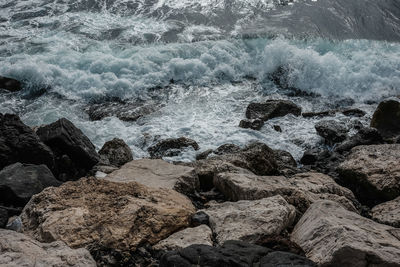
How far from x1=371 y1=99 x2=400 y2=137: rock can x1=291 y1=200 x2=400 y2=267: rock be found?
522 centimetres

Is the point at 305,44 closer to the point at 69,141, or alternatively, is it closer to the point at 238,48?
the point at 238,48

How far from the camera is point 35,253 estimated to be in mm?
3064

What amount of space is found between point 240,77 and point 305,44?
2.71m

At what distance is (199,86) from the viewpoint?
11.0 m

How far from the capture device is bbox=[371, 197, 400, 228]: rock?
4.35 m

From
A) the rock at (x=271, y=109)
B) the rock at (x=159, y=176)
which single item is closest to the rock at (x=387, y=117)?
→ the rock at (x=271, y=109)

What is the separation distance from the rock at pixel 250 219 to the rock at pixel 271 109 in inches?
203

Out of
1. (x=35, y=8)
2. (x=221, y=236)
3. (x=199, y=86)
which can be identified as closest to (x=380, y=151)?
(x=221, y=236)

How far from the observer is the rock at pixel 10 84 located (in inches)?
412

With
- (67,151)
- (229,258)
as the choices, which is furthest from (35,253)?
(67,151)

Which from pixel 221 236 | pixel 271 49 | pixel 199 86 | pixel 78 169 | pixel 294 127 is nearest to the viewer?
pixel 221 236

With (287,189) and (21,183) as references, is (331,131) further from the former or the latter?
(21,183)

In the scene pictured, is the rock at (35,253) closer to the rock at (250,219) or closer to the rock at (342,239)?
the rock at (250,219)

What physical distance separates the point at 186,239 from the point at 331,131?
18.7ft
